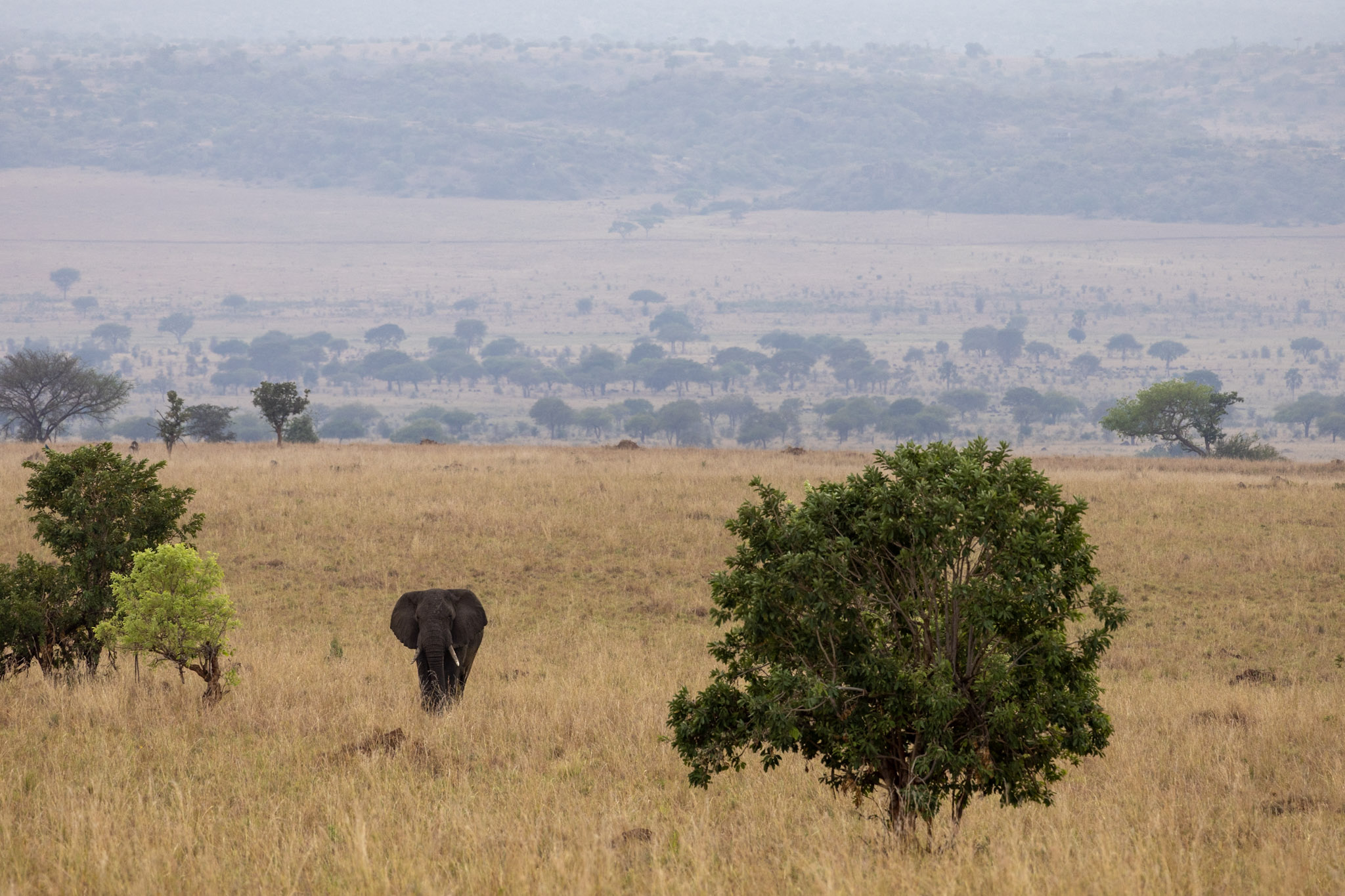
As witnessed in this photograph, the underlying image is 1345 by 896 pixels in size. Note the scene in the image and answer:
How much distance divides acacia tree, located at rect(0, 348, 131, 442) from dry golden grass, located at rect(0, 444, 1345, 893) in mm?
34011

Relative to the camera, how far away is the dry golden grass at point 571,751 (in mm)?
6820

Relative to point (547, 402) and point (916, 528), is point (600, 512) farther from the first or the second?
point (547, 402)

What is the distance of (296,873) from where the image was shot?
6664 mm

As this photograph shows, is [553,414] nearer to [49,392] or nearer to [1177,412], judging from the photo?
[49,392]

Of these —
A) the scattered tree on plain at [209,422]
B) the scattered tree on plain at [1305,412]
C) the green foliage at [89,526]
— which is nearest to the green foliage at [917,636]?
the green foliage at [89,526]

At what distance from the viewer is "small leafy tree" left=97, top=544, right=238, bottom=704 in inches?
441

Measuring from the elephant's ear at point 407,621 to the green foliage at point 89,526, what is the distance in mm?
2478

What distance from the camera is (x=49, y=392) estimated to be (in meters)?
57.1

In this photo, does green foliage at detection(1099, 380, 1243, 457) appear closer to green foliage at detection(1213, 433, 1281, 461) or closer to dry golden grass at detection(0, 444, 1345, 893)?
green foliage at detection(1213, 433, 1281, 461)

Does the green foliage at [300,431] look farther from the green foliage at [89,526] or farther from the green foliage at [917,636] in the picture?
the green foliage at [917,636]

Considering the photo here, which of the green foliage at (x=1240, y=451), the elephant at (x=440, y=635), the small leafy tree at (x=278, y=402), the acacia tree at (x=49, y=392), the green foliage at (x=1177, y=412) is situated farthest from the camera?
the green foliage at (x=1177, y=412)

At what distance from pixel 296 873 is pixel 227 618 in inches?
226

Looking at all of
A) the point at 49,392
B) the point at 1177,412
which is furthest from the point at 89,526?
the point at 1177,412

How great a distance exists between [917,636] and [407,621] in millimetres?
7294
